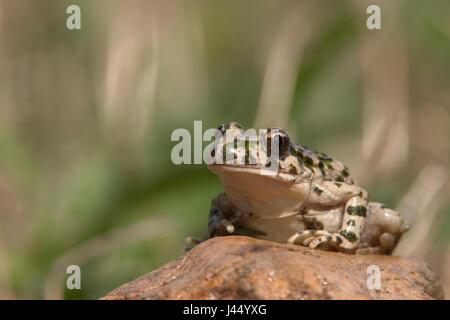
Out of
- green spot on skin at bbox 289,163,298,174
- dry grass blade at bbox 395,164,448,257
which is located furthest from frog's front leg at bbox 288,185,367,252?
dry grass blade at bbox 395,164,448,257

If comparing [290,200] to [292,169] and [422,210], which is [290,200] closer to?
[292,169]

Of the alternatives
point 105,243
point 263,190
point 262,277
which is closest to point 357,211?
point 263,190

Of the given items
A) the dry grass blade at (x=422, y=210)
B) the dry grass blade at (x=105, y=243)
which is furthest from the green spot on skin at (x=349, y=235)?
the dry grass blade at (x=105, y=243)

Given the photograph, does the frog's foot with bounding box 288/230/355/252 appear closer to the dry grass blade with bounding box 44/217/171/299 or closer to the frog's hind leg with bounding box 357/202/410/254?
the frog's hind leg with bounding box 357/202/410/254

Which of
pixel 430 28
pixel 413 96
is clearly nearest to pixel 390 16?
pixel 430 28

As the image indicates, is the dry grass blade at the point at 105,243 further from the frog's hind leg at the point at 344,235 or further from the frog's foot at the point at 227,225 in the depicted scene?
the frog's hind leg at the point at 344,235
